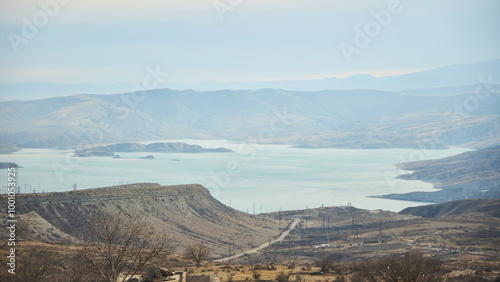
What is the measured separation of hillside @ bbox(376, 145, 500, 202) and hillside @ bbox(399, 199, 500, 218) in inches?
1282

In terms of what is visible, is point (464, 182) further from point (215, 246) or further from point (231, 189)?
point (215, 246)

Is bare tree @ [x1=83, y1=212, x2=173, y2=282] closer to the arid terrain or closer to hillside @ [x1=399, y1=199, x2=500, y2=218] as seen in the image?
the arid terrain

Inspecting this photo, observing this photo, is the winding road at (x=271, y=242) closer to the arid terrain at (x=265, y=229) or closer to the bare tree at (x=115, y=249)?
the arid terrain at (x=265, y=229)

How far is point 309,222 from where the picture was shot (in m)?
97.8

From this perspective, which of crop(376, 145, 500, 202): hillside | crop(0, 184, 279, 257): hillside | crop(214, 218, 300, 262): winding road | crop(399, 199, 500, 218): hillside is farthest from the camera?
crop(376, 145, 500, 202): hillside

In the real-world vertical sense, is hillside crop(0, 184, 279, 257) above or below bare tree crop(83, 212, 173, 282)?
above

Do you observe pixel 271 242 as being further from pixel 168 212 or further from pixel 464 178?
pixel 464 178

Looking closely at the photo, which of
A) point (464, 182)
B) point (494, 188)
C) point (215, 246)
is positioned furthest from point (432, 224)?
point (464, 182)

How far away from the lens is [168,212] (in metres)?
76.6

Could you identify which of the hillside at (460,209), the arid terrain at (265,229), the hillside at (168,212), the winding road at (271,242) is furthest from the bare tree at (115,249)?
the hillside at (460,209)

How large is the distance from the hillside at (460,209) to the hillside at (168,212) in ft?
99.5

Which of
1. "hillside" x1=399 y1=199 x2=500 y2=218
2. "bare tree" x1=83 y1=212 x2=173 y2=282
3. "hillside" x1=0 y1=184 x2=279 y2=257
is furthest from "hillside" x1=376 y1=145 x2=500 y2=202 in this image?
"bare tree" x1=83 y1=212 x2=173 y2=282

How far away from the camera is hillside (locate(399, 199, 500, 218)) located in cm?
9125

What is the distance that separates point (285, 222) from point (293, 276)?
2491 inches
